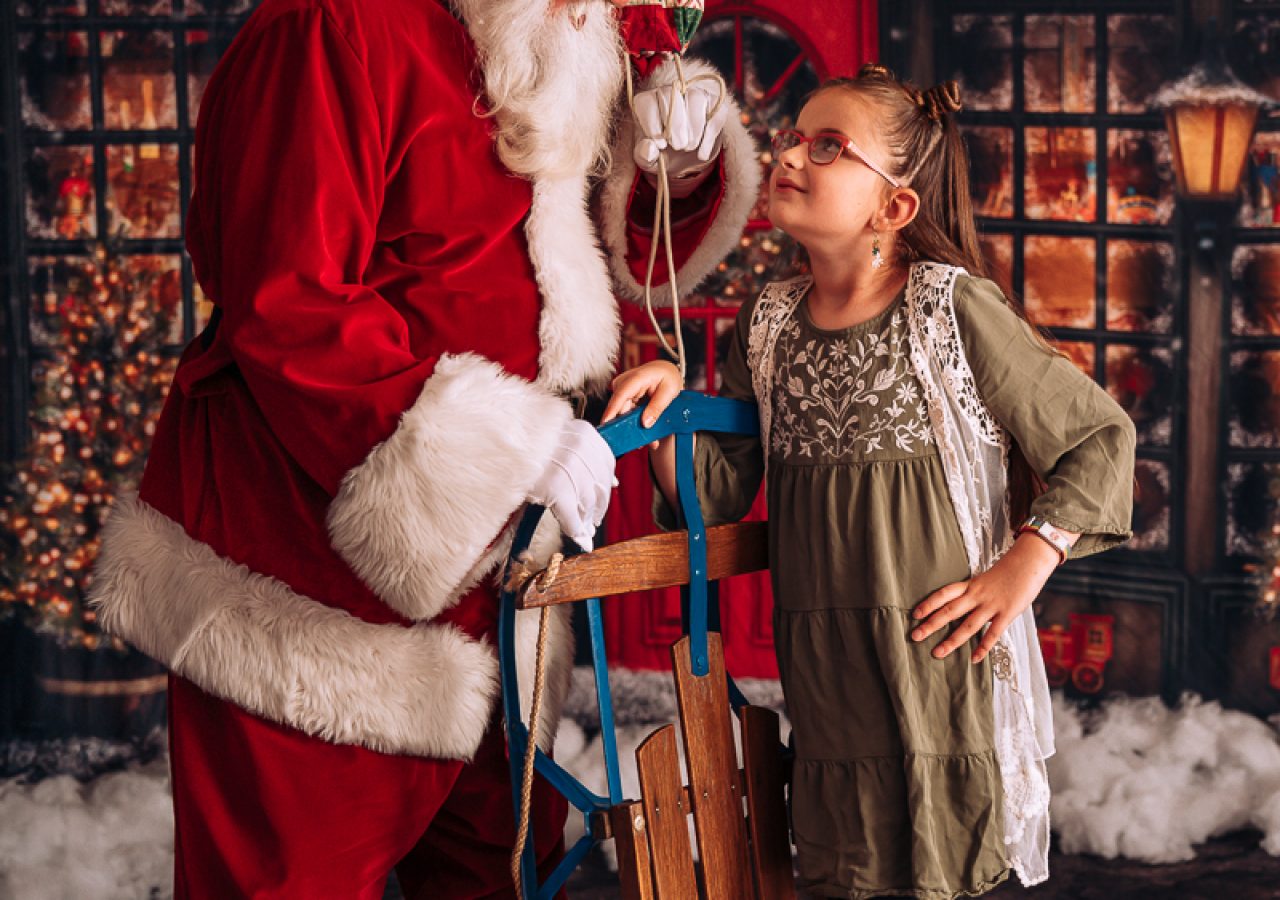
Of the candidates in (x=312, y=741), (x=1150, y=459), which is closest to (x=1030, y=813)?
(x=312, y=741)

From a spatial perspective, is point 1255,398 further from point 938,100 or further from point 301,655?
point 301,655

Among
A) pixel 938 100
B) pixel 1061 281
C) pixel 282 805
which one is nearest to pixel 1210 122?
pixel 1061 281

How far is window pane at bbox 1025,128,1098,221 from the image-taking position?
11.4ft

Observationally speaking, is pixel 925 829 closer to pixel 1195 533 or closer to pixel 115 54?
pixel 1195 533

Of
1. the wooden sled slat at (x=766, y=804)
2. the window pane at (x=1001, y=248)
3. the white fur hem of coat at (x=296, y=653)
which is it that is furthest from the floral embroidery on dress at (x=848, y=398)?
the window pane at (x=1001, y=248)

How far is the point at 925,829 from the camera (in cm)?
171

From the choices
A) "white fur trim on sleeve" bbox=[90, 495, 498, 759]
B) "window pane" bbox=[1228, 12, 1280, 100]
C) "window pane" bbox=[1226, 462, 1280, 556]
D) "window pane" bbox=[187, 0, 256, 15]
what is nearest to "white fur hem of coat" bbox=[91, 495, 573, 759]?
"white fur trim on sleeve" bbox=[90, 495, 498, 759]

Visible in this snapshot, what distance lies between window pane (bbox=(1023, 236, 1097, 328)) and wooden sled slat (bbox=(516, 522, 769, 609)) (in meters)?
1.92

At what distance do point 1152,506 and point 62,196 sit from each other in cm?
293

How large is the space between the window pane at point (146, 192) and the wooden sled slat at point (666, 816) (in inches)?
93.8

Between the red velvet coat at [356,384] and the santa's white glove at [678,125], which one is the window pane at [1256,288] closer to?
the santa's white glove at [678,125]

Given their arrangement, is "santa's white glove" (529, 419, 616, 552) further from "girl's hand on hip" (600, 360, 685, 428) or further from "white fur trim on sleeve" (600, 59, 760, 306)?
"white fur trim on sleeve" (600, 59, 760, 306)

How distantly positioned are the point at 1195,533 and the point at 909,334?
2.08 meters

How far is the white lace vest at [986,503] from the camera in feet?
5.74
